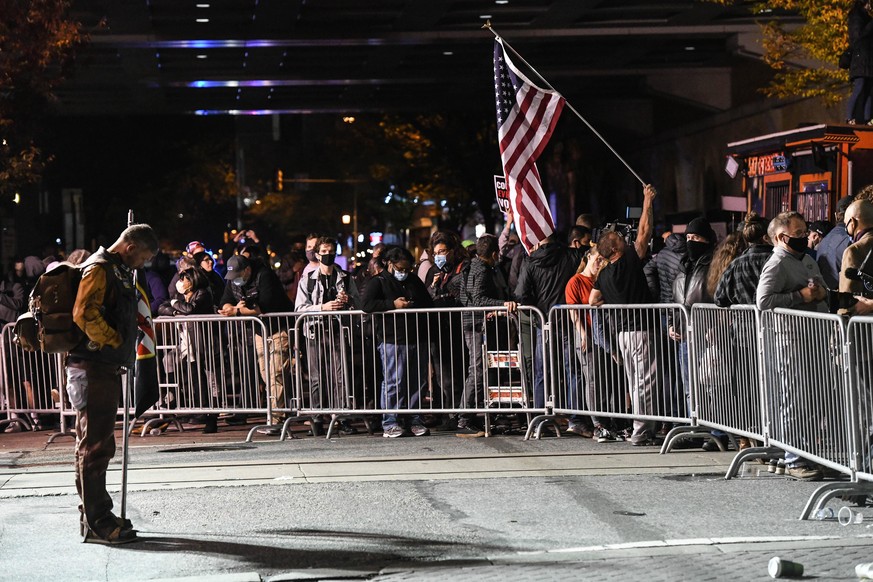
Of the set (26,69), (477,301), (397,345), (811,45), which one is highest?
(26,69)

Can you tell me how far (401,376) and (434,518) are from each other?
4649mm

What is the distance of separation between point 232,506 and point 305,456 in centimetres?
253

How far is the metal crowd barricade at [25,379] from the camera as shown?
14484 mm

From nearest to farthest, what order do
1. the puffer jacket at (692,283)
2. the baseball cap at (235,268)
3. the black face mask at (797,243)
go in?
the black face mask at (797,243)
the puffer jacket at (692,283)
the baseball cap at (235,268)

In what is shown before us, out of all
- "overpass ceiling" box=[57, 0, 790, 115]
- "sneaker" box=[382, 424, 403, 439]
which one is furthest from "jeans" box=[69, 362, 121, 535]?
"overpass ceiling" box=[57, 0, 790, 115]

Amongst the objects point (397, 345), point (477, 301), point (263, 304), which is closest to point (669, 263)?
point (477, 301)

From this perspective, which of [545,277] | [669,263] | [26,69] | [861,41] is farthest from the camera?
[26,69]

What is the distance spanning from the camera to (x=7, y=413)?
48.5ft

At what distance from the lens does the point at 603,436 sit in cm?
1238

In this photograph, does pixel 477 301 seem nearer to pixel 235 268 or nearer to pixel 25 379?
pixel 235 268

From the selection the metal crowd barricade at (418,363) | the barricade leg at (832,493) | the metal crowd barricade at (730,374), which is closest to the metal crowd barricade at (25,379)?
the metal crowd barricade at (418,363)

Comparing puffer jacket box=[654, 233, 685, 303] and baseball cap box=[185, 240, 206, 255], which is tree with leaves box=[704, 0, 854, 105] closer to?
puffer jacket box=[654, 233, 685, 303]

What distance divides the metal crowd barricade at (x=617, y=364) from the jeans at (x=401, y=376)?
53.7 inches

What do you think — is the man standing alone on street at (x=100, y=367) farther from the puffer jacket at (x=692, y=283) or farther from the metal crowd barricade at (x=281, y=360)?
the puffer jacket at (x=692, y=283)
